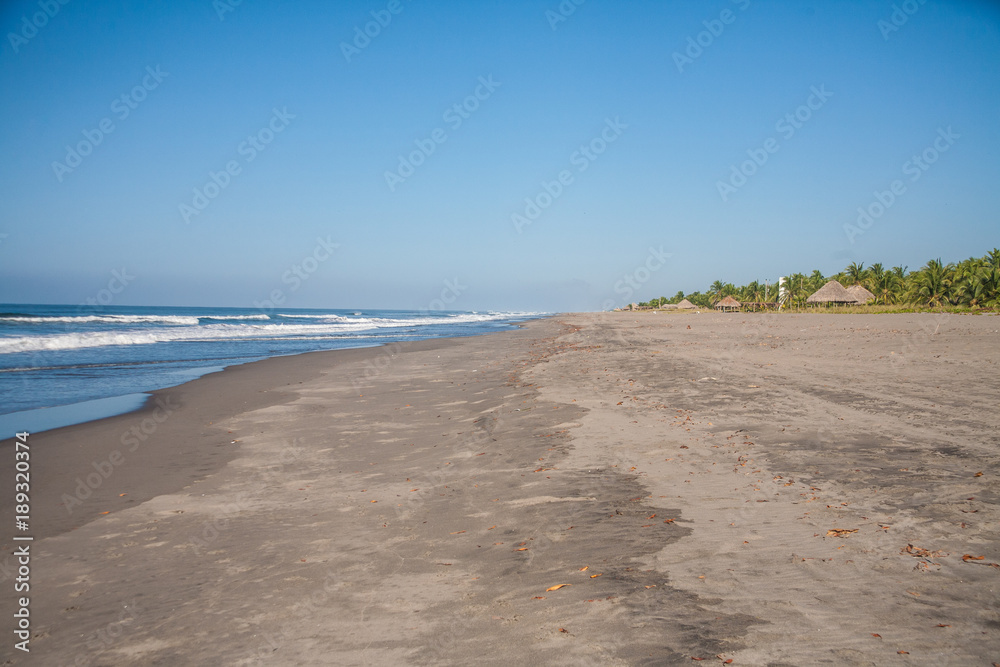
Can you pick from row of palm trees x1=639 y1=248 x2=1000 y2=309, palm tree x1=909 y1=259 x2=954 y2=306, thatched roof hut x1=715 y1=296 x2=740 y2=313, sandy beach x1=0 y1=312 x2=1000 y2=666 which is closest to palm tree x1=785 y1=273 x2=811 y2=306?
row of palm trees x1=639 y1=248 x2=1000 y2=309

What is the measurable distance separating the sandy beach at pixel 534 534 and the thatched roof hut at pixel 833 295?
219 ft

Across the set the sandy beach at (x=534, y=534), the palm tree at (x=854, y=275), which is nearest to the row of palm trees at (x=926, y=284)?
the palm tree at (x=854, y=275)

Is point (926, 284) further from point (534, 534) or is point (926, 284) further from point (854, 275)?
point (534, 534)

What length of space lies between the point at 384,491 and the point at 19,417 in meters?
9.48

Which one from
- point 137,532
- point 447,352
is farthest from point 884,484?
point 447,352

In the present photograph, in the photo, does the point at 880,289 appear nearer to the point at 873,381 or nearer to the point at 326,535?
the point at 873,381

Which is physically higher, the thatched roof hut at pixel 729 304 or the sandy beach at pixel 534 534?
the thatched roof hut at pixel 729 304

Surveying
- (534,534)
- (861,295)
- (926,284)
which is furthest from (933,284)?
(534,534)

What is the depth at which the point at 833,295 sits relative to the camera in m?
67.7

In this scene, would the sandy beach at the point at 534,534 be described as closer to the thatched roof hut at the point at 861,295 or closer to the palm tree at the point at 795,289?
the thatched roof hut at the point at 861,295

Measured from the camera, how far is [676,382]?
38.5 feet

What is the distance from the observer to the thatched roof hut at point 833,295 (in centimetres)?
6719

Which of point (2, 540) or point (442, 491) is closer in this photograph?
point (2, 540)

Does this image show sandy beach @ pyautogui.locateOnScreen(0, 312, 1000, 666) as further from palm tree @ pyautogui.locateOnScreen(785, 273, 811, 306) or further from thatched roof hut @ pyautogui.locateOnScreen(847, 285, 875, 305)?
palm tree @ pyautogui.locateOnScreen(785, 273, 811, 306)
